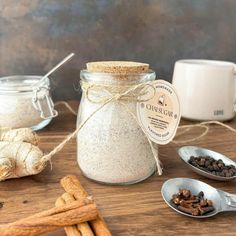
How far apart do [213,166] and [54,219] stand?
24 cm

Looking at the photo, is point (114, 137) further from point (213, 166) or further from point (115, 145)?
point (213, 166)

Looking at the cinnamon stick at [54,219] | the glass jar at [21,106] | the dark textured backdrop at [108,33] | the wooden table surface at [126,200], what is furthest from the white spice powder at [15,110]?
the cinnamon stick at [54,219]

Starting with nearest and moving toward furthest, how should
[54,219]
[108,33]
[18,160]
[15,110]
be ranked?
[54,219]
[18,160]
[15,110]
[108,33]

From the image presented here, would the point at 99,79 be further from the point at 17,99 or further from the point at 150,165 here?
the point at 17,99

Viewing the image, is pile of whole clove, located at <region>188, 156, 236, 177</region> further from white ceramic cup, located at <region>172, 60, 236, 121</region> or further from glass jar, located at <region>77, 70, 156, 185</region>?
white ceramic cup, located at <region>172, 60, 236, 121</region>

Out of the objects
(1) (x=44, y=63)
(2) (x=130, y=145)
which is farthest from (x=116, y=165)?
(1) (x=44, y=63)

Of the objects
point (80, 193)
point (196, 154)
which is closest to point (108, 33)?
point (196, 154)

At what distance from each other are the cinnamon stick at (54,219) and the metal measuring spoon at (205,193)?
0.32 ft

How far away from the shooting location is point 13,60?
806mm

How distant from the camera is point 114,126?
15.9 inches

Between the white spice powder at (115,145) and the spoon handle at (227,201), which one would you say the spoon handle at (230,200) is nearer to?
the spoon handle at (227,201)

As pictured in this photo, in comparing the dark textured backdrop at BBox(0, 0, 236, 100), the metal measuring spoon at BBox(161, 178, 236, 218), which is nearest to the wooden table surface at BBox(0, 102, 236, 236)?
the metal measuring spoon at BBox(161, 178, 236, 218)

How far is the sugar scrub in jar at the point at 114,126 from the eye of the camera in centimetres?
40

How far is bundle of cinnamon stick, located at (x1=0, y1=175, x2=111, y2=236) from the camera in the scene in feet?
0.98
